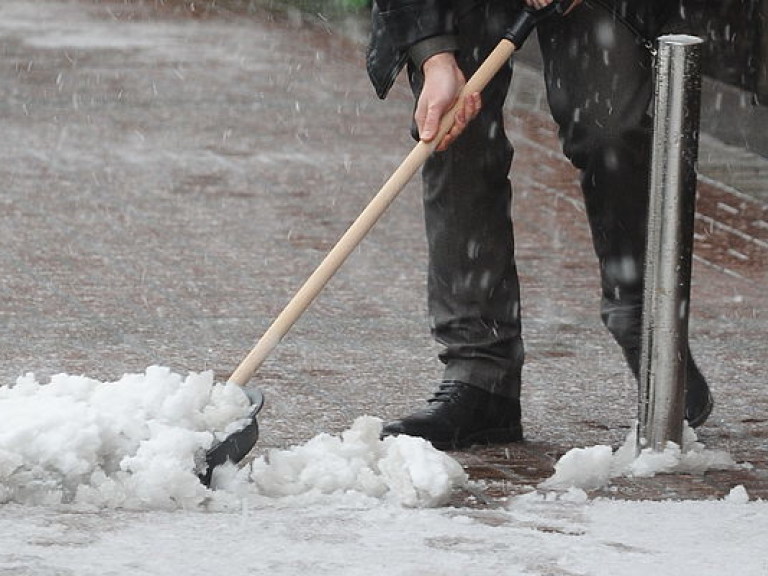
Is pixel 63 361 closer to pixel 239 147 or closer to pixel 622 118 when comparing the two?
pixel 622 118

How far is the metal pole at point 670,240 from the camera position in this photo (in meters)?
4.32

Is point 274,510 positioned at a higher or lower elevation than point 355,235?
lower

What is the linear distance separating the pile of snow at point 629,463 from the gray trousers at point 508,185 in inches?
15.1

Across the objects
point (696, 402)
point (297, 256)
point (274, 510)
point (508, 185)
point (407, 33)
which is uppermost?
point (407, 33)

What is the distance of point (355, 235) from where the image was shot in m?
4.32

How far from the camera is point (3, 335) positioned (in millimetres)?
5992

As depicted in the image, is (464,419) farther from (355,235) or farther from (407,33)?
(407,33)

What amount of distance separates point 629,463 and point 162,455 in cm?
111

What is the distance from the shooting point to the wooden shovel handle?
4.29m

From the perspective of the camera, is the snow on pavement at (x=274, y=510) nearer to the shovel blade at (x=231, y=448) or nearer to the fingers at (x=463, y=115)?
the shovel blade at (x=231, y=448)

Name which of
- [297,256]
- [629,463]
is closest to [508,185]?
[629,463]

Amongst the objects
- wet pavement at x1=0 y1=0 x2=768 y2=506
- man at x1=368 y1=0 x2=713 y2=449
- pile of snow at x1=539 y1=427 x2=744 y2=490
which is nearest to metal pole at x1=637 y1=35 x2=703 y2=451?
pile of snow at x1=539 y1=427 x2=744 y2=490

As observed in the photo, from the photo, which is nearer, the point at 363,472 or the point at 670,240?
the point at 363,472

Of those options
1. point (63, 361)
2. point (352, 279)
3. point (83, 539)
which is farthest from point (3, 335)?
point (83, 539)
